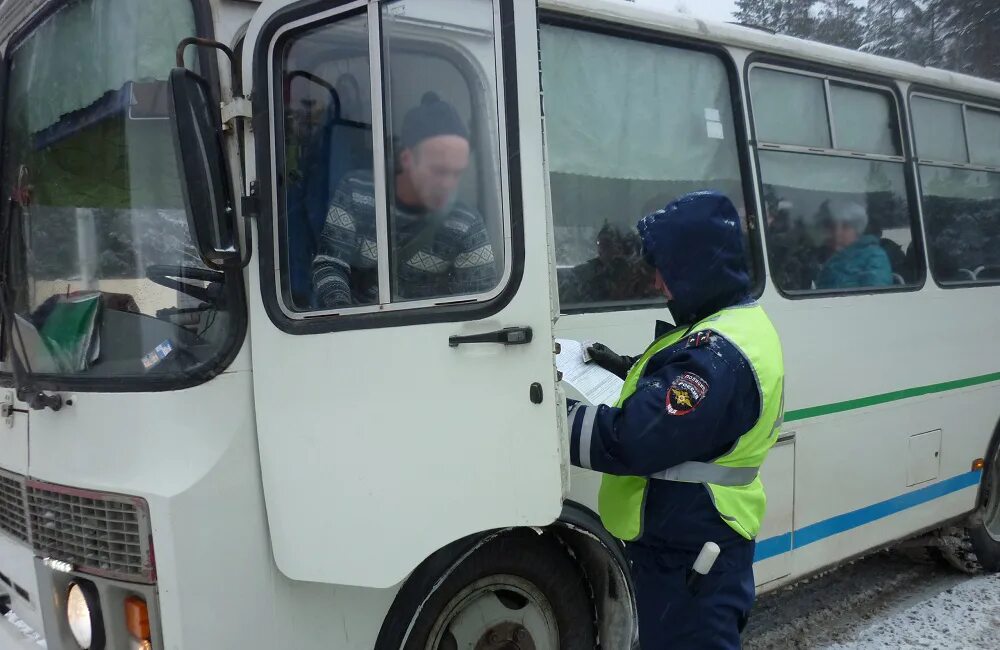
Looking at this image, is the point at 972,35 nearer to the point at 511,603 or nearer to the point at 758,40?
the point at 758,40

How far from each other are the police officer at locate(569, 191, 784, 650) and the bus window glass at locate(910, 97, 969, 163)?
2.72 m

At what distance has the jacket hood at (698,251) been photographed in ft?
6.88

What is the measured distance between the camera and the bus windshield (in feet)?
7.29

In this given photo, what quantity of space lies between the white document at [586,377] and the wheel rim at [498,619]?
672 millimetres

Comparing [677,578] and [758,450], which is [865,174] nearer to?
[758,450]

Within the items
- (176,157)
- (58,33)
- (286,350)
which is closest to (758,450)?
(286,350)

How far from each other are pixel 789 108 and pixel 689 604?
2451 mm

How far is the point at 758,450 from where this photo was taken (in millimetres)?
2195

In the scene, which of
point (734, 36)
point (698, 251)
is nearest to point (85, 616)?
point (698, 251)

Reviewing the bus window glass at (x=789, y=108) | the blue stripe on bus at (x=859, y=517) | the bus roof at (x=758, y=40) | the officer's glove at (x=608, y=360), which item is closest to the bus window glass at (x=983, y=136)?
the bus roof at (x=758, y=40)

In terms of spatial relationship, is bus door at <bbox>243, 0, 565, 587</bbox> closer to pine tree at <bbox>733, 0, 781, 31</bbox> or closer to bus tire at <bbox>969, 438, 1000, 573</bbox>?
bus tire at <bbox>969, 438, 1000, 573</bbox>

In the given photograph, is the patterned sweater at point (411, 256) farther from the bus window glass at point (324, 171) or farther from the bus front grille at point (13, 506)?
the bus front grille at point (13, 506)

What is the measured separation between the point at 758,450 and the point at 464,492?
80 centimetres

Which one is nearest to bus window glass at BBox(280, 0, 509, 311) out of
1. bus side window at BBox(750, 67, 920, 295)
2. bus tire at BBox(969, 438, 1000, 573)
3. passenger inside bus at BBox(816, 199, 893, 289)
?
bus side window at BBox(750, 67, 920, 295)
